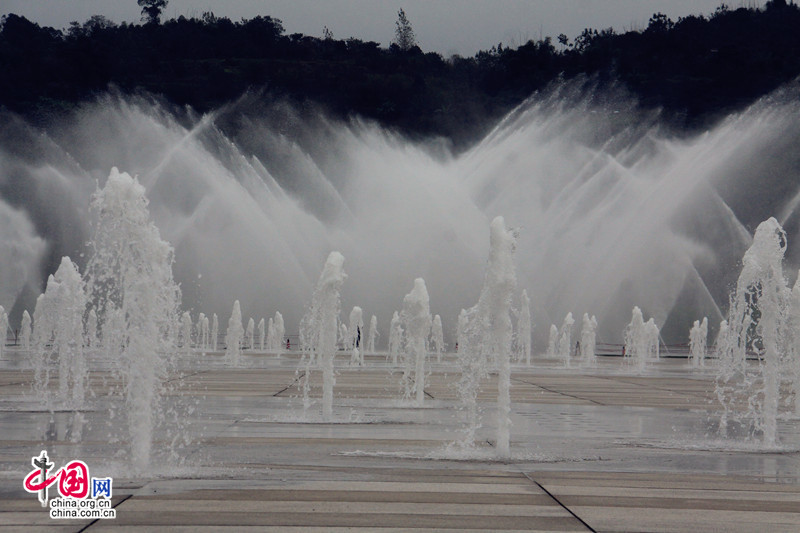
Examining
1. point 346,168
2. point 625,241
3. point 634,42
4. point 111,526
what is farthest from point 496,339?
point 634,42

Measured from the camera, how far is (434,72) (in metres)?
113

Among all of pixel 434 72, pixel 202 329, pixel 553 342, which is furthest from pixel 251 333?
pixel 434 72

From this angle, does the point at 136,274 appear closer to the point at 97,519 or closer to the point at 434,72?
the point at 97,519

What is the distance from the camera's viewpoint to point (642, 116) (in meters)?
95.8

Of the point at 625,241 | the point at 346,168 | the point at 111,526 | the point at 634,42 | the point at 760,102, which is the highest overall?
the point at 634,42

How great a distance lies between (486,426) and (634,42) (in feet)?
323

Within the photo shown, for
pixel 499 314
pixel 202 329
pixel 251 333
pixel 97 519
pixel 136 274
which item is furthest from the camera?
pixel 251 333

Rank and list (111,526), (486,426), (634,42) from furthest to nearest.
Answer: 1. (634,42)
2. (486,426)
3. (111,526)

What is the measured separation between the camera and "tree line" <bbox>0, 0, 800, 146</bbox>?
327ft

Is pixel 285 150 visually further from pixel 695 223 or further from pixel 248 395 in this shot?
pixel 248 395
